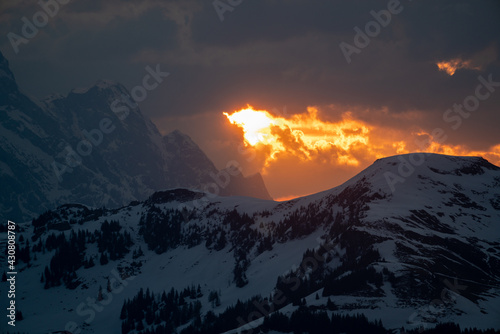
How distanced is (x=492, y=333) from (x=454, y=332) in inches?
418

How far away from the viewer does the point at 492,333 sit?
193500 mm

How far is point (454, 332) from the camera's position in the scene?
199 metres
